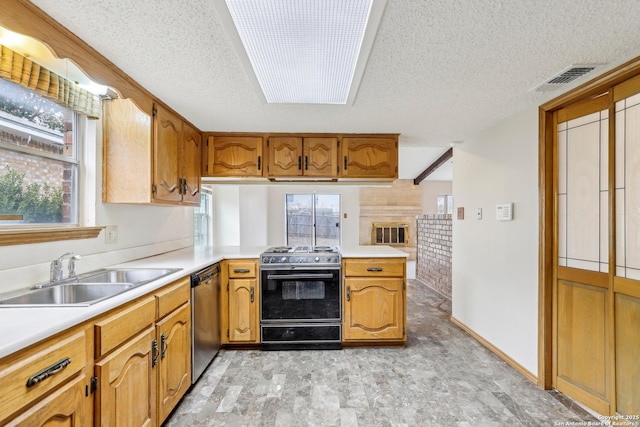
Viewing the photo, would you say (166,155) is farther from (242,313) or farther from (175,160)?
(242,313)

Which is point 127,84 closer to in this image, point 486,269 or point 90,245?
point 90,245

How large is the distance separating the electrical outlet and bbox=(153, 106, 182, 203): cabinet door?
37cm

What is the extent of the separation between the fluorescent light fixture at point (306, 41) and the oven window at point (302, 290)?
1.61m

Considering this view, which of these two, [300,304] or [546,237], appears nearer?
[546,237]

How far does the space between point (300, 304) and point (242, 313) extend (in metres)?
0.53

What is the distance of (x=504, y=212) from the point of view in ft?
8.28

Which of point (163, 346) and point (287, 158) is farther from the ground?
point (287, 158)

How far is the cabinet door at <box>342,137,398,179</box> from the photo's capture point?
3.00 metres

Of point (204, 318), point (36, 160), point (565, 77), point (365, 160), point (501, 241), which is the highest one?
point (565, 77)

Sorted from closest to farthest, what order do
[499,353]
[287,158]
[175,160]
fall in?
[175,160] → [499,353] → [287,158]

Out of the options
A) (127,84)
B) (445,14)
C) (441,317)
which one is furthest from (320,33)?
(441,317)

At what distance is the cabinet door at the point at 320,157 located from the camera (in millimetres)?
2982

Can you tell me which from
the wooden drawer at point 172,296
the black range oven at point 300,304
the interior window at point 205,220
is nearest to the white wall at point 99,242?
the wooden drawer at point 172,296

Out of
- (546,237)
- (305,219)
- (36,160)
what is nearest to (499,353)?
(546,237)
